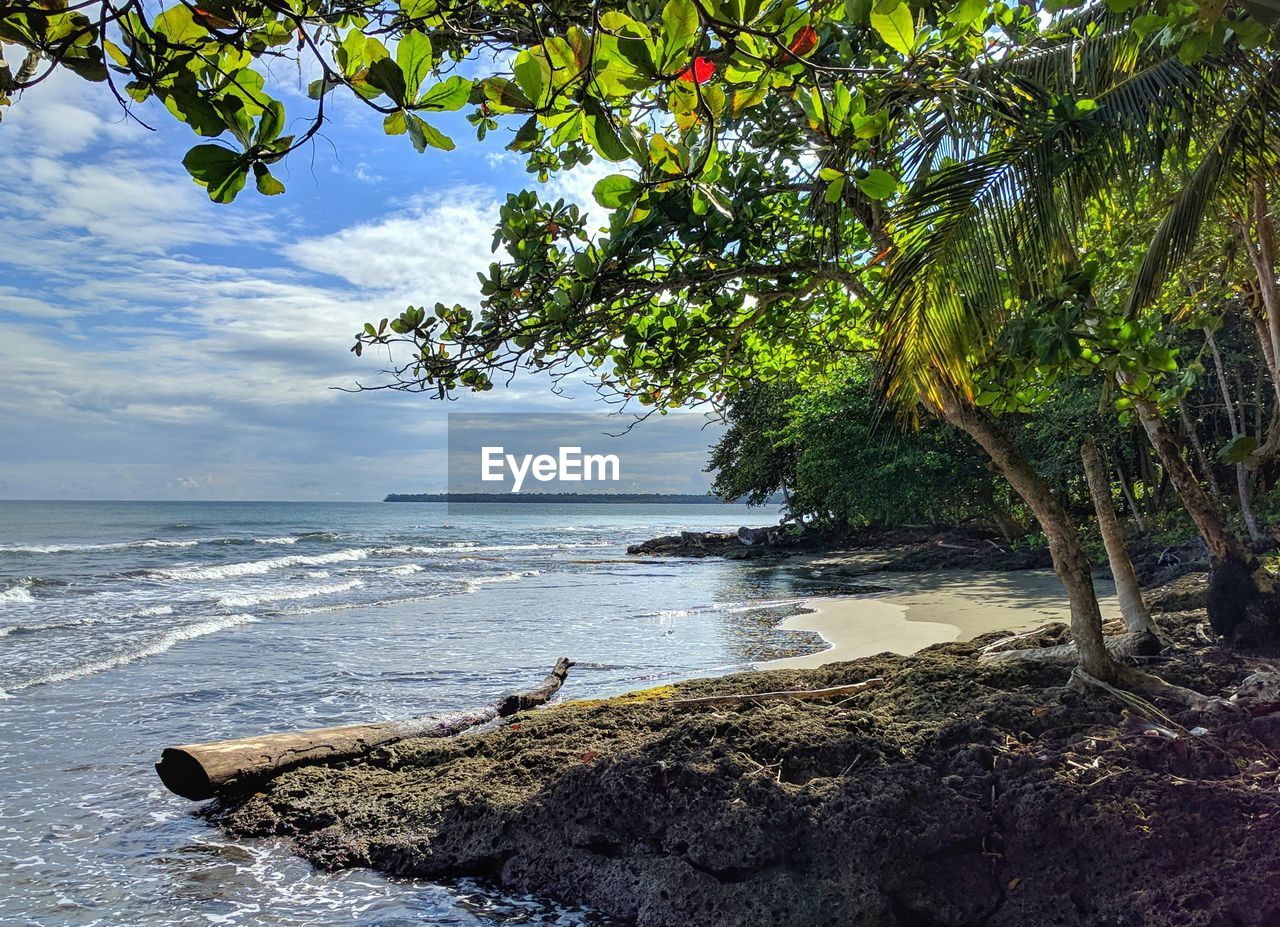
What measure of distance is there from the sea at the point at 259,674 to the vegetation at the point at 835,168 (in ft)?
8.26

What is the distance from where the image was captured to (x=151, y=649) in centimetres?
1088

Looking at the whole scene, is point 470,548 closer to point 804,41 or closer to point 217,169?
point 804,41

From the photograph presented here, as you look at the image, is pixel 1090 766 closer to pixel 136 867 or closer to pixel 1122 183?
pixel 1122 183

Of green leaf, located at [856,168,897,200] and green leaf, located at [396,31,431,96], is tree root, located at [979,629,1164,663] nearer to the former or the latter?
green leaf, located at [856,168,897,200]

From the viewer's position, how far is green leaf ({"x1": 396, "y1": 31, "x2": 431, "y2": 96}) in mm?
1475

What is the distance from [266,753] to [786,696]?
10.2 feet

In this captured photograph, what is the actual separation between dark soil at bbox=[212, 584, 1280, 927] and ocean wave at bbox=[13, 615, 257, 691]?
5.64 m

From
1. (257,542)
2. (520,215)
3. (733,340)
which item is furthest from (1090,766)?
(257,542)

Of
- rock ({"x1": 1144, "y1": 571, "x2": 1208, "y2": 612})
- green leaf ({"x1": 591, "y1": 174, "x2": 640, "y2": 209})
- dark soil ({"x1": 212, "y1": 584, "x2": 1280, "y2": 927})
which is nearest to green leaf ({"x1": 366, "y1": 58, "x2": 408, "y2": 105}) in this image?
green leaf ({"x1": 591, "y1": 174, "x2": 640, "y2": 209})

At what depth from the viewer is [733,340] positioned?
515cm

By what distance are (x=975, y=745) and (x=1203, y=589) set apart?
4.90 m

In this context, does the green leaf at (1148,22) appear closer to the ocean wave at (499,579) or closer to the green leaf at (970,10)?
the green leaf at (970,10)

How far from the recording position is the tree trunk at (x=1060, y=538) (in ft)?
15.2

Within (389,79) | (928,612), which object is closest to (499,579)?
(928,612)
